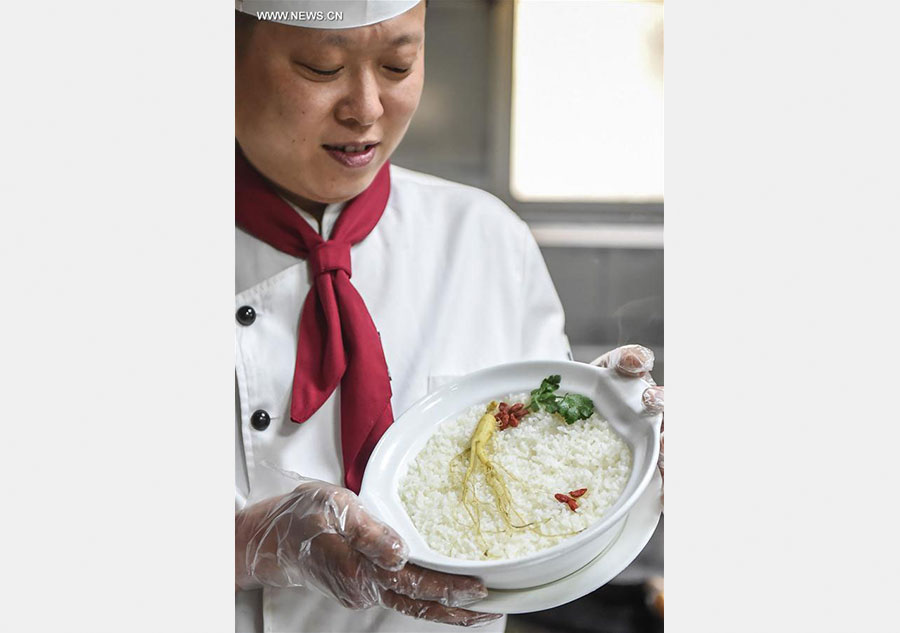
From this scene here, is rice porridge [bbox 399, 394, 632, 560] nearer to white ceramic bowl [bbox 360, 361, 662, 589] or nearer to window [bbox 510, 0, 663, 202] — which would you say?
white ceramic bowl [bbox 360, 361, 662, 589]

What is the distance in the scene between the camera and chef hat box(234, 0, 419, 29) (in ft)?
5.82

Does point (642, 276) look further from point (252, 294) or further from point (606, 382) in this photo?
point (252, 294)

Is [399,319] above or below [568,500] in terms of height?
above

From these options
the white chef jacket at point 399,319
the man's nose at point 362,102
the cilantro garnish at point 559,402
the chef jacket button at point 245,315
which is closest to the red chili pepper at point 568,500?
the cilantro garnish at point 559,402

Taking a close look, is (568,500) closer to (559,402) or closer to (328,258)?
(559,402)

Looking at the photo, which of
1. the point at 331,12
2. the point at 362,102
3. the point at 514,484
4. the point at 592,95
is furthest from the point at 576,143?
the point at 514,484

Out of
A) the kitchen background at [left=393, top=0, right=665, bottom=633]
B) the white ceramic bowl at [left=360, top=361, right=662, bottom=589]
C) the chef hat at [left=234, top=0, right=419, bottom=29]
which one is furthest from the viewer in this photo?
the kitchen background at [left=393, top=0, right=665, bottom=633]

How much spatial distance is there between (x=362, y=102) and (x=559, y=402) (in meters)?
0.67

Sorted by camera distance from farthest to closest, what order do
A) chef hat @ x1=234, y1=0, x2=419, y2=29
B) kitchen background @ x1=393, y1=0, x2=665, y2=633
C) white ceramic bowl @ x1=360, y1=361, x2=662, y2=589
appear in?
A: kitchen background @ x1=393, y1=0, x2=665, y2=633 < chef hat @ x1=234, y1=0, x2=419, y2=29 < white ceramic bowl @ x1=360, y1=361, x2=662, y2=589

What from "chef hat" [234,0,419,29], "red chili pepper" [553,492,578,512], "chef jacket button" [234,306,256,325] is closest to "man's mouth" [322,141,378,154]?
"chef hat" [234,0,419,29]

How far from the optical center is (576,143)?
1.93 m

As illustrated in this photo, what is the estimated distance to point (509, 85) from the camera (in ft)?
6.28

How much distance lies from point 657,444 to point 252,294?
2.64 ft

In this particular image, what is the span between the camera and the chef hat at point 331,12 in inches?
69.8
